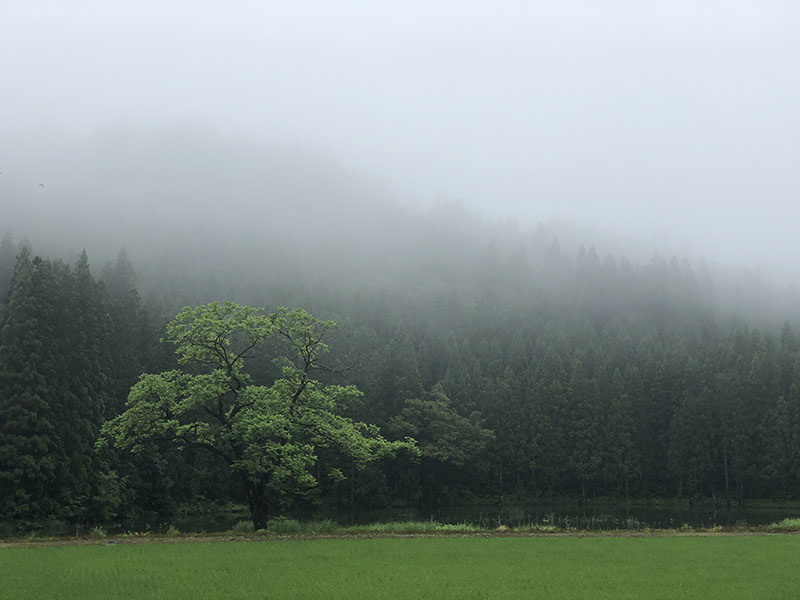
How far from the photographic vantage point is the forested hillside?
51.8 meters

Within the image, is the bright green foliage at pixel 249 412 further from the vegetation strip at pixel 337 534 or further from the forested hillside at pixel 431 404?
the forested hillside at pixel 431 404

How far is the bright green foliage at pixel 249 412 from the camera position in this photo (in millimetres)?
33438

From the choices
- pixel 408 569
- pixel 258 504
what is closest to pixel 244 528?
pixel 258 504

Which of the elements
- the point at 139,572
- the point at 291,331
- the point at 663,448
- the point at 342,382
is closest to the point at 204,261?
the point at 342,382

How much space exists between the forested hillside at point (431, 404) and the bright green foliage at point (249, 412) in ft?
17.0

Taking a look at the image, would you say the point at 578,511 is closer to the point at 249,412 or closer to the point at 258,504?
the point at 258,504

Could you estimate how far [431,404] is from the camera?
3302 inches

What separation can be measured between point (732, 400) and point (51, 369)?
8152cm

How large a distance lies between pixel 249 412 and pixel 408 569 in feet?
53.4

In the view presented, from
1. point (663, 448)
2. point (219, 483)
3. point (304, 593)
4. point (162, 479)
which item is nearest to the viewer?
point (304, 593)

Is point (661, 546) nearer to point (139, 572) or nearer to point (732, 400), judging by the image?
point (139, 572)

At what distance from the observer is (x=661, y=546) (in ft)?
88.3

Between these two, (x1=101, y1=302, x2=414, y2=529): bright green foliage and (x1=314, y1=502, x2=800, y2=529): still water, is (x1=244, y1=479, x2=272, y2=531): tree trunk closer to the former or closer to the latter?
(x1=101, y1=302, x2=414, y2=529): bright green foliage

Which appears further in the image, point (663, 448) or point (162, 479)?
point (663, 448)
